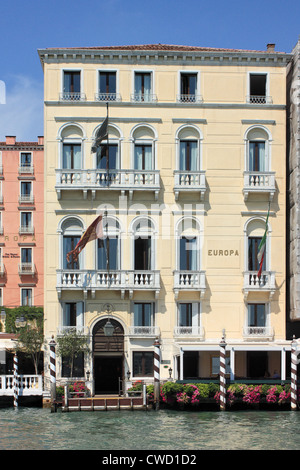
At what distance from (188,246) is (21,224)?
23.2 m

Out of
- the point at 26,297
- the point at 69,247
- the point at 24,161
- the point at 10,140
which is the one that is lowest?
the point at 26,297

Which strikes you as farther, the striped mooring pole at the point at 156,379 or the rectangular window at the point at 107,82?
the rectangular window at the point at 107,82

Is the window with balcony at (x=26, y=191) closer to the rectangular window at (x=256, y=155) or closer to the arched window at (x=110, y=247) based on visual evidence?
the arched window at (x=110, y=247)

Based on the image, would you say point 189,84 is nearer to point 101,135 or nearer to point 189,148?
point 189,148

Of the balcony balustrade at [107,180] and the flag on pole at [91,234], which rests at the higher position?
the balcony balustrade at [107,180]

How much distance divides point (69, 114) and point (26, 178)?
2184 centimetres

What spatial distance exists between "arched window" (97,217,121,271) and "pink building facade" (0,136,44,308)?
20513 mm

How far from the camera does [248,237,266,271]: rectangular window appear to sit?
1270 inches

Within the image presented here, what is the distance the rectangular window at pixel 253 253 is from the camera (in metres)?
32.2

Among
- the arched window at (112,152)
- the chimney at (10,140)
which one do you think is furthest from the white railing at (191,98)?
the chimney at (10,140)

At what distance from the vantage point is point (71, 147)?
106ft

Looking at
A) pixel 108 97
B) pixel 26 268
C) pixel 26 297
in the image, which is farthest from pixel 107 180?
pixel 26 297

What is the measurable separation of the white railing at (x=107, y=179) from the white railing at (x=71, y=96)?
3.15 meters
